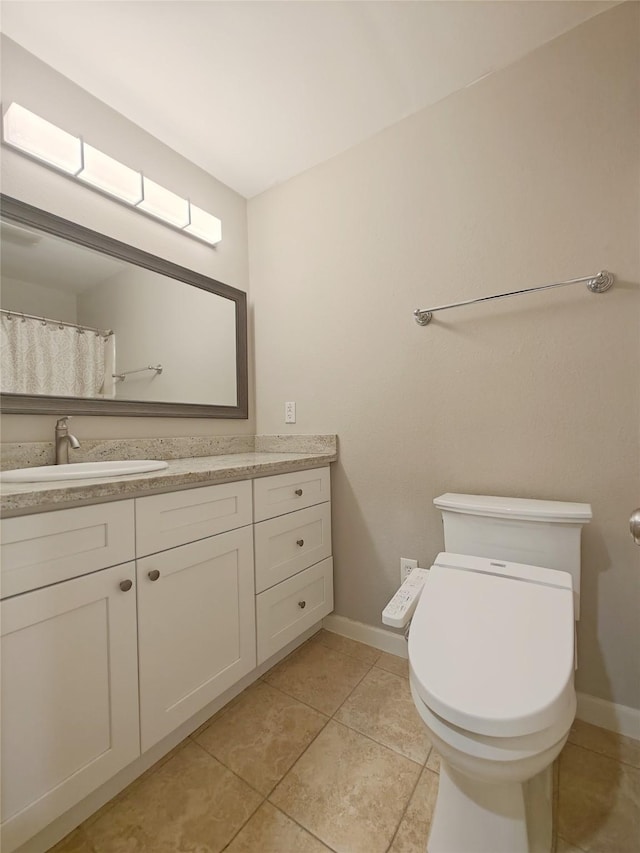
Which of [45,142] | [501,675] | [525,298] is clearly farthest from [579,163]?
[45,142]

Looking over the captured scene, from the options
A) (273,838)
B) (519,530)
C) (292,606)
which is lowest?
(273,838)

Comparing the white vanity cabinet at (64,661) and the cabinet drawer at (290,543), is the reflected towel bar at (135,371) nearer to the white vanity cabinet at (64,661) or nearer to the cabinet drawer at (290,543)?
the white vanity cabinet at (64,661)

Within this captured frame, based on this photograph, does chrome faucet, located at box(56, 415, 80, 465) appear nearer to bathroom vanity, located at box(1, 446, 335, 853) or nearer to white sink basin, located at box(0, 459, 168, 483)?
white sink basin, located at box(0, 459, 168, 483)

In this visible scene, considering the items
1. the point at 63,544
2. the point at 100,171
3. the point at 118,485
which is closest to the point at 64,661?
the point at 63,544

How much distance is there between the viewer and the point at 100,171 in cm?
140

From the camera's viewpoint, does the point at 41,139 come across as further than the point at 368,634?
No

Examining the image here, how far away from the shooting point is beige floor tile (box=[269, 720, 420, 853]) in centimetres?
89

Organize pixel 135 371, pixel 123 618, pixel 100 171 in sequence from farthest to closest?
pixel 135 371, pixel 100 171, pixel 123 618

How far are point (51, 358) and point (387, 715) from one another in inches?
67.4

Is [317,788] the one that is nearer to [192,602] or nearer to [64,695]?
[192,602]

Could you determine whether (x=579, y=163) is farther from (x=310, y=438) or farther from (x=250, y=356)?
(x=250, y=356)

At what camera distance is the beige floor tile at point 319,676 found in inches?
52.3

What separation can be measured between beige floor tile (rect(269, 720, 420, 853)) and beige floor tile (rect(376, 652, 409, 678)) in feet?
1.15

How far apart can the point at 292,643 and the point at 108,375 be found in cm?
137
